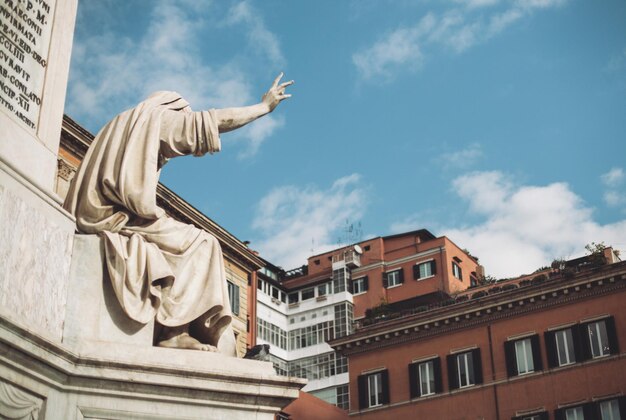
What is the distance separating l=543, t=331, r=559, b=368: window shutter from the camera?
166 feet

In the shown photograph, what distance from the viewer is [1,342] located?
29.9 feet

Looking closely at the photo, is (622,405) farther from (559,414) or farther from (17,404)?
(17,404)

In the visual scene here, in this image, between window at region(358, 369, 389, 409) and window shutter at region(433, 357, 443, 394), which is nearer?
window shutter at region(433, 357, 443, 394)

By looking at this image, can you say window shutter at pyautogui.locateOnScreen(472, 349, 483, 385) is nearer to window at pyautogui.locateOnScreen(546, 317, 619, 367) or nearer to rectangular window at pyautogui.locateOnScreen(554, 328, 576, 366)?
window at pyautogui.locateOnScreen(546, 317, 619, 367)

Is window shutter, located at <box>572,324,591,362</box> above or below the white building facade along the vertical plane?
below

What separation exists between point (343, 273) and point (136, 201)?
241 feet

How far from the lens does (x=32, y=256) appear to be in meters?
10.1

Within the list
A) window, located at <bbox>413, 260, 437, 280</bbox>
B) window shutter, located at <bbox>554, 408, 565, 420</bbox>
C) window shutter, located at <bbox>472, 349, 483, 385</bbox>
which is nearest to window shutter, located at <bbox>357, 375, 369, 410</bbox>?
window shutter, located at <bbox>472, 349, 483, 385</bbox>

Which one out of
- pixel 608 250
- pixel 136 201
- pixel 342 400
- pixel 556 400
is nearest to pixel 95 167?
pixel 136 201

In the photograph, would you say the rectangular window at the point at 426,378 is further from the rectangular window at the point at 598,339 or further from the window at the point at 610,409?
the window at the point at 610,409

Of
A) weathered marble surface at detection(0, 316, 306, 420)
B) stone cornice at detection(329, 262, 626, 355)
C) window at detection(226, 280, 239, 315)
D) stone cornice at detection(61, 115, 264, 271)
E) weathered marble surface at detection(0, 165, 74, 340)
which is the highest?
stone cornice at detection(61, 115, 264, 271)

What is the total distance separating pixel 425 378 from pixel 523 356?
5.26 m

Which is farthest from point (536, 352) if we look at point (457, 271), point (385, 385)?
point (457, 271)

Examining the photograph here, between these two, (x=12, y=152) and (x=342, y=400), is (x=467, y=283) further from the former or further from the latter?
(x=12, y=152)
